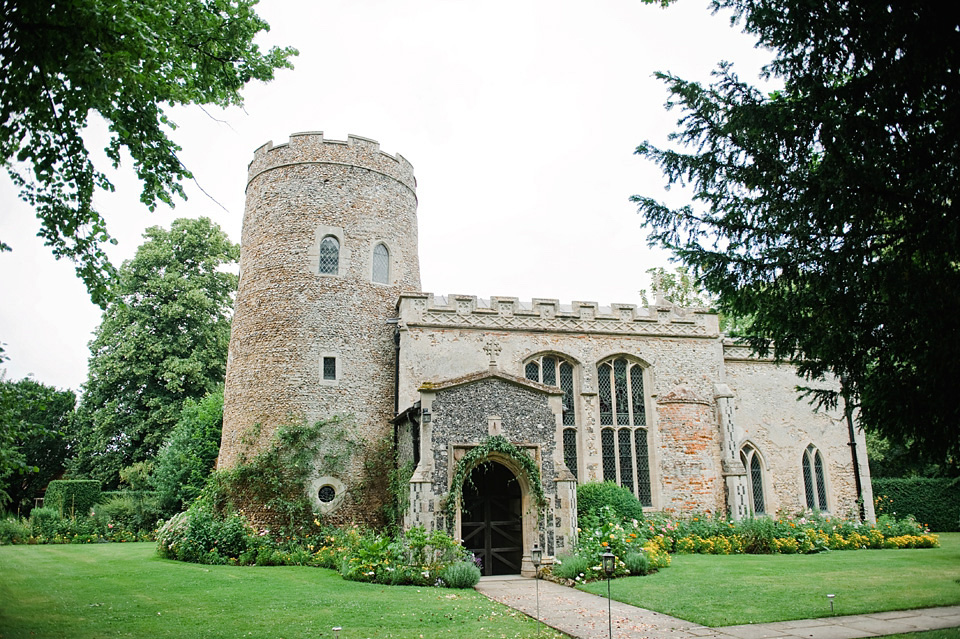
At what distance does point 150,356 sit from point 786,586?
77.3ft

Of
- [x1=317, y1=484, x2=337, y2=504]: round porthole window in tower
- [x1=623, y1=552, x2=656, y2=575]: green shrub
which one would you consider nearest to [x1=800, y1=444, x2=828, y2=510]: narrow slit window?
[x1=623, y1=552, x2=656, y2=575]: green shrub

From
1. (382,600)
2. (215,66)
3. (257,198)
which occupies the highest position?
(257,198)

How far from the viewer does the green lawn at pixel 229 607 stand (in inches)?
313

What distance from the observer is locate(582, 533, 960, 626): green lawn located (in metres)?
9.14

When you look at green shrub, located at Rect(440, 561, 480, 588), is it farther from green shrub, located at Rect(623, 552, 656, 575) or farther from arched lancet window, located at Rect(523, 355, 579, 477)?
arched lancet window, located at Rect(523, 355, 579, 477)

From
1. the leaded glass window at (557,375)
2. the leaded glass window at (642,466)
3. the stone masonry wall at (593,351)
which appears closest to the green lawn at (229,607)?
the stone masonry wall at (593,351)

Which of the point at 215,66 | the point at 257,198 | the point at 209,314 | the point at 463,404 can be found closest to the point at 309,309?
the point at 257,198

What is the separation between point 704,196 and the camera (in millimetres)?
8297

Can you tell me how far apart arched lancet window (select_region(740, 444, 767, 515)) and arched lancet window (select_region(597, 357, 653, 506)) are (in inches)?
129

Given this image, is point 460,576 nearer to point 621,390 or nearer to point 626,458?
point 626,458

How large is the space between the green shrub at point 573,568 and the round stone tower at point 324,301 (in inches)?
235

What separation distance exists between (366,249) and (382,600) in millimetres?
10810

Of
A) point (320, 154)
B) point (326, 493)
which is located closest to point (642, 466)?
point (326, 493)

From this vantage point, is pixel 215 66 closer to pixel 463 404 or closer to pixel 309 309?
pixel 463 404
